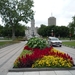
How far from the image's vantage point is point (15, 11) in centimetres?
5900

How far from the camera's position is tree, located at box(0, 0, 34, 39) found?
192ft

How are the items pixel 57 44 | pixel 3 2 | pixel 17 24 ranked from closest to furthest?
pixel 57 44, pixel 3 2, pixel 17 24

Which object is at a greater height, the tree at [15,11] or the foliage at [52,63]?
the tree at [15,11]

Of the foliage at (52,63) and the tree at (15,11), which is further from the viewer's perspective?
the tree at (15,11)

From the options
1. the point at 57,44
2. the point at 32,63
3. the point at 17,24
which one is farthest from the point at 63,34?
the point at 32,63

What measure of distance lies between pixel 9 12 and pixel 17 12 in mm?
2475

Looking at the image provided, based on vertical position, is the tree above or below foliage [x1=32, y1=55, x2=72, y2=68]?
above

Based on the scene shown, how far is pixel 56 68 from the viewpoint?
9.54 m

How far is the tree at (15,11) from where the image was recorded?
192 feet

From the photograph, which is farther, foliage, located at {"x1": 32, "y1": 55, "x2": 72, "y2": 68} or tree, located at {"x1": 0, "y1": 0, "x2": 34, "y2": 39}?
tree, located at {"x1": 0, "y1": 0, "x2": 34, "y2": 39}

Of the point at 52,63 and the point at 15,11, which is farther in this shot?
the point at 15,11

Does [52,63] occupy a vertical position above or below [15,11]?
below

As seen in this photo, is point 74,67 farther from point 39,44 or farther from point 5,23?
point 5,23

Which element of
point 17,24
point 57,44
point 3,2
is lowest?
point 57,44
